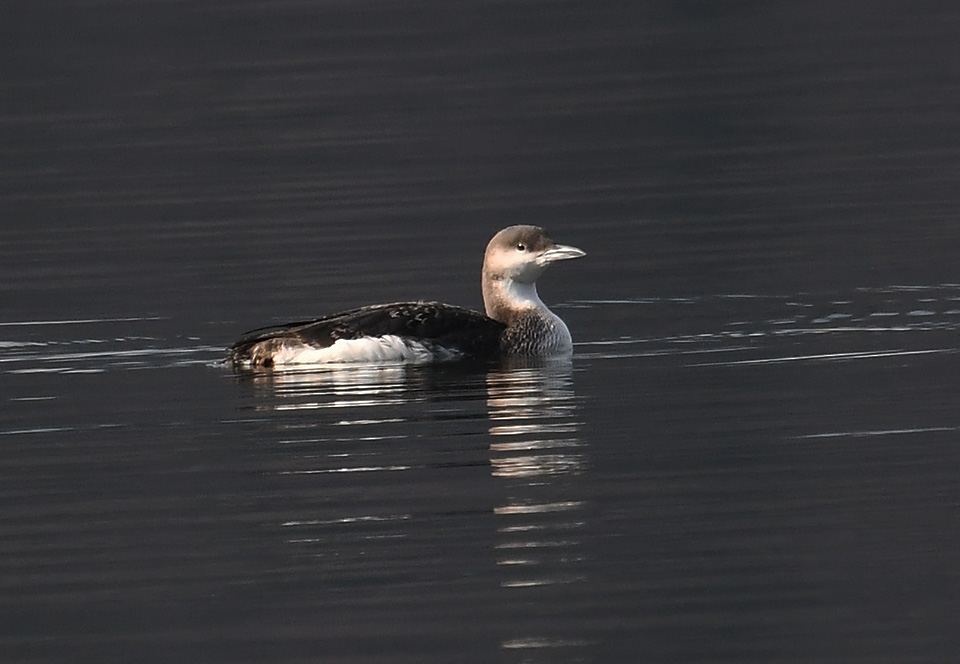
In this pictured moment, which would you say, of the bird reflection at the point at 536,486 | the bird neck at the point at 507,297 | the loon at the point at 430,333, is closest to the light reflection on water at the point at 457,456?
the bird reflection at the point at 536,486

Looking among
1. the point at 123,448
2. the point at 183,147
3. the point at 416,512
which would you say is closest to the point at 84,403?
the point at 123,448

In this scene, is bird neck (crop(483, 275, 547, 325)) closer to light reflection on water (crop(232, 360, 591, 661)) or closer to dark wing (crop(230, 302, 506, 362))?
dark wing (crop(230, 302, 506, 362))

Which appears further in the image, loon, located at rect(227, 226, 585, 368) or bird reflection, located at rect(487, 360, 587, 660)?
loon, located at rect(227, 226, 585, 368)

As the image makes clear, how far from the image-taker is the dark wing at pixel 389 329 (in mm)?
15977

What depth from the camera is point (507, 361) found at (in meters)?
16.4

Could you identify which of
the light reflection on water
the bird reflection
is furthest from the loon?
the bird reflection

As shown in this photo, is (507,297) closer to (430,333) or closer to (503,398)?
(430,333)

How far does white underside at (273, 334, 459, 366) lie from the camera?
52.4 feet

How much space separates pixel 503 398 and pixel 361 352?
1.44 meters

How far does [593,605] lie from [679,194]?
1371 centimetres

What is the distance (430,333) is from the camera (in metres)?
16.1

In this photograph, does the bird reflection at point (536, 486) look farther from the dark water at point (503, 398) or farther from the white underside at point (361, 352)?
the white underside at point (361, 352)

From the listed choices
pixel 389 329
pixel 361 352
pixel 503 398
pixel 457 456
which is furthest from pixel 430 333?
pixel 457 456

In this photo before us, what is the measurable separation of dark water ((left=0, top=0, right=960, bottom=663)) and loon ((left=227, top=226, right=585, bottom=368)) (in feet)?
0.54
